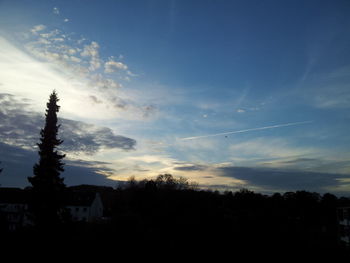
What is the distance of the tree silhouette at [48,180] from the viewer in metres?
20.7

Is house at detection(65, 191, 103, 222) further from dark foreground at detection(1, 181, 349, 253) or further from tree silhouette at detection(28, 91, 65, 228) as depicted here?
dark foreground at detection(1, 181, 349, 253)

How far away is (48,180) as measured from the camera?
21.5 m

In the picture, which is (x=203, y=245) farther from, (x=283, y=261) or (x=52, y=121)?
(x=52, y=121)

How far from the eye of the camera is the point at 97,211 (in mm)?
51156

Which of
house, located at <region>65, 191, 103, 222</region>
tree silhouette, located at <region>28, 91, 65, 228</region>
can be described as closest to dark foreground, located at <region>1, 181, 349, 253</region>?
tree silhouette, located at <region>28, 91, 65, 228</region>

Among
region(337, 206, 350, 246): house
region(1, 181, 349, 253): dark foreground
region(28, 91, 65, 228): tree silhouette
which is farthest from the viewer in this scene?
region(337, 206, 350, 246): house

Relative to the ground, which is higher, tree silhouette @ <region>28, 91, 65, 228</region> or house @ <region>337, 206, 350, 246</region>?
tree silhouette @ <region>28, 91, 65, 228</region>

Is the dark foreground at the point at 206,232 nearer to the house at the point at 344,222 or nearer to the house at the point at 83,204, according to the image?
the house at the point at 344,222

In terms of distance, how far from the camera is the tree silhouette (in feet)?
67.8

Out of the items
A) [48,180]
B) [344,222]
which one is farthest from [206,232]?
[344,222]

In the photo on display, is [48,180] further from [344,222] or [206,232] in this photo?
[344,222]

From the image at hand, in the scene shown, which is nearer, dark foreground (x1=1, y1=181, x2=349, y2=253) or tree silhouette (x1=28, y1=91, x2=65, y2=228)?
dark foreground (x1=1, y1=181, x2=349, y2=253)

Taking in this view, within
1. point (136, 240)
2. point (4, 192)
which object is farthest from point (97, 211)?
point (136, 240)

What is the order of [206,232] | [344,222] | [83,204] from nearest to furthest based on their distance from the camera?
1. [206,232]
2. [344,222]
3. [83,204]
